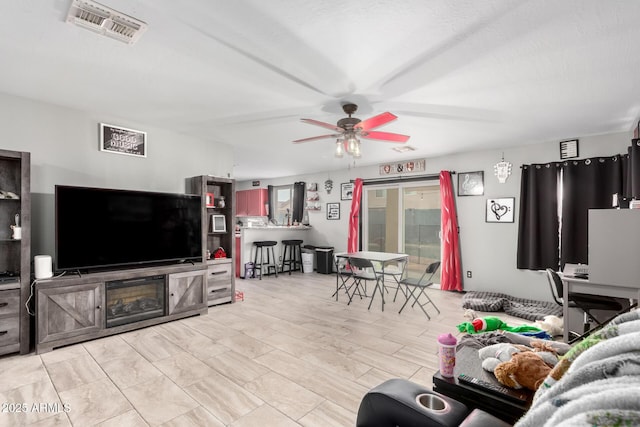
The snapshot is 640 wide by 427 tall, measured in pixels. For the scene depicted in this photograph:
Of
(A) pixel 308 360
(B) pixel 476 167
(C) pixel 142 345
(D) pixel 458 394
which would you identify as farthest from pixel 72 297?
(B) pixel 476 167

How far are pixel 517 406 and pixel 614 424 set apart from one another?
0.87 metres

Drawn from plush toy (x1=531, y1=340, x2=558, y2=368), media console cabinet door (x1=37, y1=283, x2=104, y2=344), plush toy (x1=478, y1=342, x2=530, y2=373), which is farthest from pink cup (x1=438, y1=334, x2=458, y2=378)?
media console cabinet door (x1=37, y1=283, x2=104, y2=344)

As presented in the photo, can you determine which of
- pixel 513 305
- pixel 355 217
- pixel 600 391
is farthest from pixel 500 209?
pixel 600 391

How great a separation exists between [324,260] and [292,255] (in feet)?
2.82

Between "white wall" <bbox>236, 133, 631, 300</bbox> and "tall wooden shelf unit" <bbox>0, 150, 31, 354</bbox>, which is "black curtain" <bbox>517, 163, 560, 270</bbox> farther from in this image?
"tall wooden shelf unit" <bbox>0, 150, 31, 354</bbox>

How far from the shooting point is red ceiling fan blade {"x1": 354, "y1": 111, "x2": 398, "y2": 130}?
2775 mm

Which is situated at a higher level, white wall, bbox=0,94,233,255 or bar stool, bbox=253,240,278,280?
white wall, bbox=0,94,233,255

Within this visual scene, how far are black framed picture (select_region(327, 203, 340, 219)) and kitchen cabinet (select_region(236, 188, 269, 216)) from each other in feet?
8.38

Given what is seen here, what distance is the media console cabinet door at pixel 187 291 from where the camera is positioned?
3.79 metres

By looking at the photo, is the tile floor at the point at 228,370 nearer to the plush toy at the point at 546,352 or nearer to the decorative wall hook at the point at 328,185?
the plush toy at the point at 546,352

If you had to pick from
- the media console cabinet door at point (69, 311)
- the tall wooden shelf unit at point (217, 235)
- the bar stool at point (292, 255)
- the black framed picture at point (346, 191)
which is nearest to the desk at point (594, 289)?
the tall wooden shelf unit at point (217, 235)

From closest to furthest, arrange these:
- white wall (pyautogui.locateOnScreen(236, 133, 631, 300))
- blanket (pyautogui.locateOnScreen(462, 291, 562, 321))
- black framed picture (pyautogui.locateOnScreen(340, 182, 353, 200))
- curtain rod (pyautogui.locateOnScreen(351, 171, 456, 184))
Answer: blanket (pyautogui.locateOnScreen(462, 291, 562, 321))
white wall (pyautogui.locateOnScreen(236, 133, 631, 300))
curtain rod (pyautogui.locateOnScreen(351, 171, 456, 184))
black framed picture (pyautogui.locateOnScreen(340, 182, 353, 200))

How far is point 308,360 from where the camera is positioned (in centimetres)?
276

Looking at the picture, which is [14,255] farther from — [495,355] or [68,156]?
[495,355]
